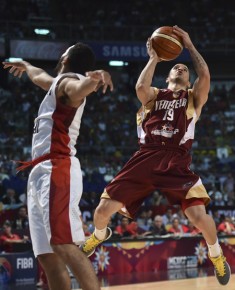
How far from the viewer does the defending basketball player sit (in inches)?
186

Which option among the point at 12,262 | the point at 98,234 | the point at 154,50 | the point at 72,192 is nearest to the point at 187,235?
the point at 12,262

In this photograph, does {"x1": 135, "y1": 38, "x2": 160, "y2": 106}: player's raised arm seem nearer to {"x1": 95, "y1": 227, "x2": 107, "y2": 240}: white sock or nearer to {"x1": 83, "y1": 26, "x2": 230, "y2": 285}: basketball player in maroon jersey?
{"x1": 83, "y1": 26, "x2": 230, "y2": 285}: basketball player in maroon jersey

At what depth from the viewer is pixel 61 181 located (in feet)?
16.0

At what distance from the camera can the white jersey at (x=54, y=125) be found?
4949 millimetres

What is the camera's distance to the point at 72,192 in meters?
4.88

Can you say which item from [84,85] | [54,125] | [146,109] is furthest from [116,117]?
[84,85]

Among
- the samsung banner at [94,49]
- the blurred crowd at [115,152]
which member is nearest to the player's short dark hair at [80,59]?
the blurred crowd at [115,152]

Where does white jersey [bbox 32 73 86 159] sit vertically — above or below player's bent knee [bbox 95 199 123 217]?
above

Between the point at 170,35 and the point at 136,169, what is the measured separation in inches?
55.7

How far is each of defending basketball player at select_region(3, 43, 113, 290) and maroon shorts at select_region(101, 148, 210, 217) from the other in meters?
2.02

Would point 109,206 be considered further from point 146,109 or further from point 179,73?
point 179,73

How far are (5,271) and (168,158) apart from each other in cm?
576

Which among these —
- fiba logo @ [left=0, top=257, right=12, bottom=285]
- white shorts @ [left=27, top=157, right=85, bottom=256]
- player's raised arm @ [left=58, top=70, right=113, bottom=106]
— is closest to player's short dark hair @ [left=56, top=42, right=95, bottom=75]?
player's raised arm @ [left=58, top=70, right=113, bottom=106]

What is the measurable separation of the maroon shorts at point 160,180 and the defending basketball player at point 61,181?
202 centimetres
